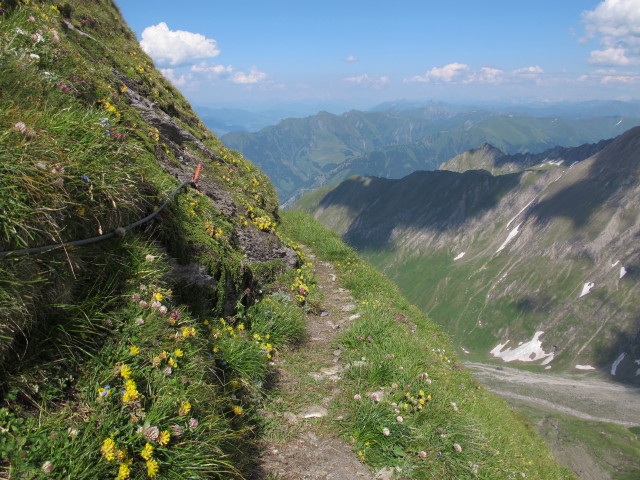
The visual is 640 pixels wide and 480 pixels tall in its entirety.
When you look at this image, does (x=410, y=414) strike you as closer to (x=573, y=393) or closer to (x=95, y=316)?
(x=95, y=316)

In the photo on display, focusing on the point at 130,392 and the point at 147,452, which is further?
the point at 130,392

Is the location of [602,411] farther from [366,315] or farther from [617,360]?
[366,315]

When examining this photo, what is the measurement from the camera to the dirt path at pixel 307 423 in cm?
486

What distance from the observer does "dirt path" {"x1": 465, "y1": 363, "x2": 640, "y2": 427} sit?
404ft

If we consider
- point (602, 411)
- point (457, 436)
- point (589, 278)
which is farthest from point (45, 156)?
point (589, 278)

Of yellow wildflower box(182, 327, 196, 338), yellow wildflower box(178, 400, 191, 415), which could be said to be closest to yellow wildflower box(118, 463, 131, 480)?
yellow wildflower box(178, 400, 191, 415)

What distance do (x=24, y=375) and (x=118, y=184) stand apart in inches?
81.3

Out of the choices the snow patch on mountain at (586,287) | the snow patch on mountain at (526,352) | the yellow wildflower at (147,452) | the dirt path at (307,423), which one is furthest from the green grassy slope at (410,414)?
the snow patch on mountain at (586,287)

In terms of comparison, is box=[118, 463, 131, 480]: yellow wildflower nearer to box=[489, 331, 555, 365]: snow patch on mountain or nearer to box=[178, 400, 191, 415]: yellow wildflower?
box=[178, 400, 191, 415]: yellow wildflower

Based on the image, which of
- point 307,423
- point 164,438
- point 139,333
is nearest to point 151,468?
point 164,438

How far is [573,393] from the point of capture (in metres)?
136

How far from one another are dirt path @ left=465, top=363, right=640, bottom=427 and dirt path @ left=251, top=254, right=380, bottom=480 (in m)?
129

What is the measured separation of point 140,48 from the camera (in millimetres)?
15594

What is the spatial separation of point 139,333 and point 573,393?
166936mm
